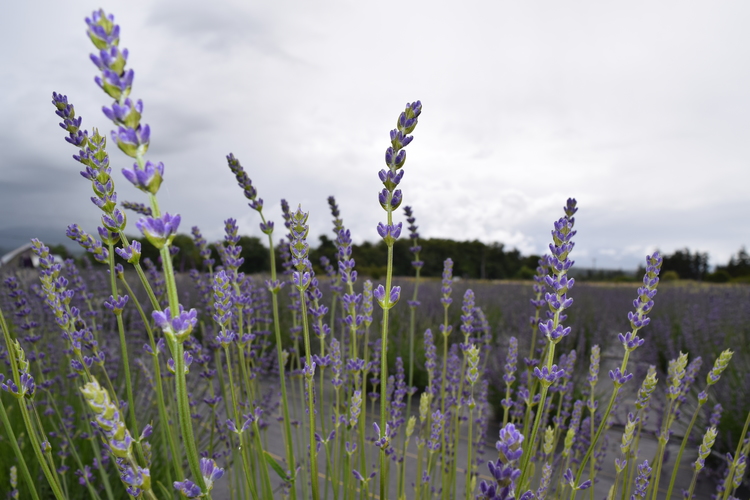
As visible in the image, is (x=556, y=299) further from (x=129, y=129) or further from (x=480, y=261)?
(x=480, y=261)

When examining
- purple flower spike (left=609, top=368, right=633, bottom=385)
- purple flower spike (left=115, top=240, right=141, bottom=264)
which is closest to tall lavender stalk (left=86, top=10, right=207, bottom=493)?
purple flower spike (left=115, top=240, right=141, bottom=264)

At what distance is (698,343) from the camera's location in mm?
5680

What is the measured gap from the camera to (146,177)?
0.54 meters

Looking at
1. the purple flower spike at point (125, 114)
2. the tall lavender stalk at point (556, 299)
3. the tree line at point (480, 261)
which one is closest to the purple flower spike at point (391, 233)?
the tall lavender stalk at point (556, 299)

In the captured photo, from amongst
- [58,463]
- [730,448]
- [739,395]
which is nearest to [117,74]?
[58,463]

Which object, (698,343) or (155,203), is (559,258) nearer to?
(155,203)

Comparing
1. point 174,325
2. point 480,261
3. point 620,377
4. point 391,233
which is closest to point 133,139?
point 174,325

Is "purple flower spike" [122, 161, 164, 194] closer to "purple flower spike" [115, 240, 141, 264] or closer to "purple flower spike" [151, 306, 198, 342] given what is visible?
"purple flower spike" [151, 306, 198, 342]

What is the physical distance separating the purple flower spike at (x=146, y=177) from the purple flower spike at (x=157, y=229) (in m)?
0.04

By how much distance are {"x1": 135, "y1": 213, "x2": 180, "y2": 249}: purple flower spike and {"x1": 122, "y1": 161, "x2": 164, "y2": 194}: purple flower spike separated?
38 mm

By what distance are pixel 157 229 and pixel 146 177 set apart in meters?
0.06

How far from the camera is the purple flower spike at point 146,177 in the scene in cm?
53

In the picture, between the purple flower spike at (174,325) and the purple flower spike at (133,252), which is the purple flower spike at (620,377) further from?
the purple flower spike at (133,252)

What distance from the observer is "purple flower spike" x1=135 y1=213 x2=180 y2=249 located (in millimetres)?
530
